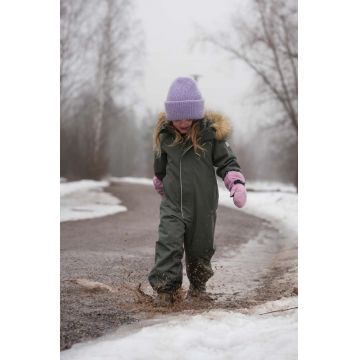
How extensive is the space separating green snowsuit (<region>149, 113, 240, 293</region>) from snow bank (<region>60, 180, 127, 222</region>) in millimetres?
445

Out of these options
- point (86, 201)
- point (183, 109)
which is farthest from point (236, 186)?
point (86, 201)

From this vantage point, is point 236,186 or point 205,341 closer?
point 205,341

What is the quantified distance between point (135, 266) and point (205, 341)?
2.08ft

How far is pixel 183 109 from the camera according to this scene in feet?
8.01

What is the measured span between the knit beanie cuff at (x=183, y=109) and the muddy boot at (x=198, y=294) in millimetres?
690

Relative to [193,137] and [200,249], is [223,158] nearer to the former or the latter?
[193,137]
